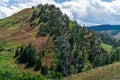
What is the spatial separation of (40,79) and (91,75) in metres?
34.5

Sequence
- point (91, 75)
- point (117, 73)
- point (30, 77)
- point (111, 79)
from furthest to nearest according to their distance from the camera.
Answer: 1. point (30, 77)
2. point (91, 75)
3. point (117, 73)
4. point (111, 79)

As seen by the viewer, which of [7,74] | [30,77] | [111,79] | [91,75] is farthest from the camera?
[7,74]

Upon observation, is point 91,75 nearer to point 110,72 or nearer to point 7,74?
point 110,72

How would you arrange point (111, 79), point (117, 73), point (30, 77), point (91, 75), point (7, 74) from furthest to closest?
point (7, 74), point (30, 77), point (91, 75), point (117, 73), point (111, 79)

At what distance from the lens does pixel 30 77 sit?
118m

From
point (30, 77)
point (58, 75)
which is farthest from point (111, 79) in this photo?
point (58, 75)

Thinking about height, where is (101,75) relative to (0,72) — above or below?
above

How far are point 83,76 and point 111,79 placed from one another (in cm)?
1612

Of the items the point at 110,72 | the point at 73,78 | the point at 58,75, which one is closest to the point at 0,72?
the point at 58,75

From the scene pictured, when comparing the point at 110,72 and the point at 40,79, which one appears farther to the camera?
the point at 40,79

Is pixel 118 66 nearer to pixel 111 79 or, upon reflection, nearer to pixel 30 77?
pixel 111 79

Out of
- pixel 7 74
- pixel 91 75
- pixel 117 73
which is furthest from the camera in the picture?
pixel 7 74

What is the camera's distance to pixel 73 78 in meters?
97.6

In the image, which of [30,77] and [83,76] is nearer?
[83,76]
